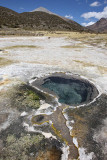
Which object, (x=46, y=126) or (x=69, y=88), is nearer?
(x=46, y=126)

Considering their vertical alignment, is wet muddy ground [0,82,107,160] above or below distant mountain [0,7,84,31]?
below

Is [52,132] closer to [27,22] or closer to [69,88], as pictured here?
Answer: [69,88]

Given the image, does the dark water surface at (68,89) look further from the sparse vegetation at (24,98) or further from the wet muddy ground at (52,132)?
the sparse vegetation at (24,98)

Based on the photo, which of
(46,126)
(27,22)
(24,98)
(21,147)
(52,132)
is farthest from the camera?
(27,22)

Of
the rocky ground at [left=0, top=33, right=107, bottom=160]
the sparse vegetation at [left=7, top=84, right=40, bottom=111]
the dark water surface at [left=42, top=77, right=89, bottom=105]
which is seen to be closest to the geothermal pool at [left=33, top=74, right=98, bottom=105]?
the dark water surface at [left=42, top=77, right=89, bottom=105]

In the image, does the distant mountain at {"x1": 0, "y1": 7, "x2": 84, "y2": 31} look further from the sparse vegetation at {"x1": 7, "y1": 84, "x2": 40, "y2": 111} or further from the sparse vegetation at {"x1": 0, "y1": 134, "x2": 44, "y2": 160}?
the sparse vegetation at {"x1": 0, "y1": 134, "x2": 44, "y2": 160}

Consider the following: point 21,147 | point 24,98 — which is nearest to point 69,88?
point 24,98

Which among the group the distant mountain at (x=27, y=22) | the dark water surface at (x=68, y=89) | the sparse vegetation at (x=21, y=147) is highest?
the distant mountain at (x=27, y=22)

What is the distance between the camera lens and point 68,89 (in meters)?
9.42

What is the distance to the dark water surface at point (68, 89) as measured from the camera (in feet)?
27.1

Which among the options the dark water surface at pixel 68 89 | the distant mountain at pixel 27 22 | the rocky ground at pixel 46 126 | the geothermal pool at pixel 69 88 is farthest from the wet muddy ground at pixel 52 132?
the distant mountain at pixel 27 22

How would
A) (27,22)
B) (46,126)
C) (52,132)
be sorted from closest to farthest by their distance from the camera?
(52,132), (46,126), (27,22)

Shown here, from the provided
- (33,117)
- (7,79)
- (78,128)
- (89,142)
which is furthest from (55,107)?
(7,79)

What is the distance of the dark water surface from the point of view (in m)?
8.25
